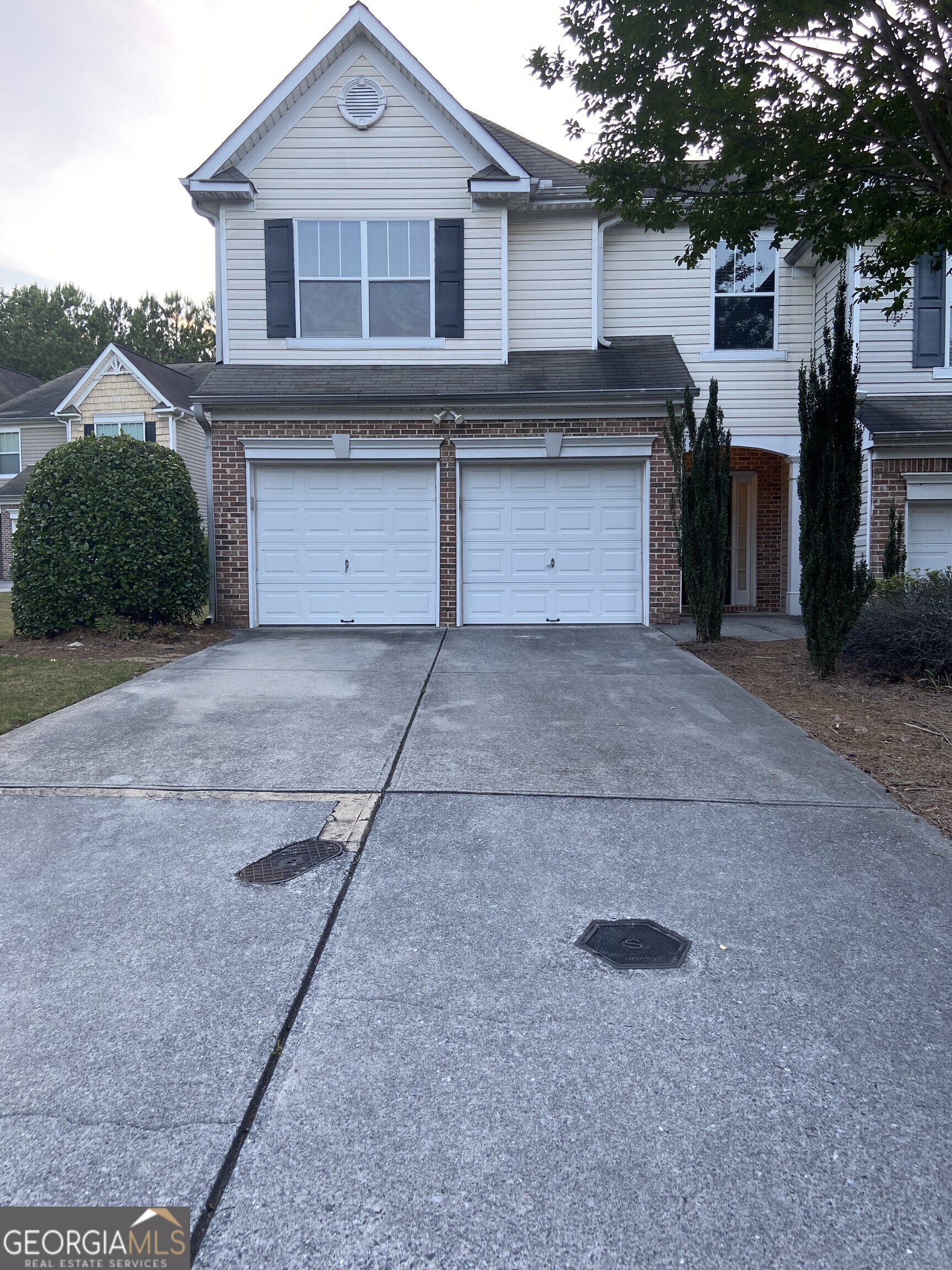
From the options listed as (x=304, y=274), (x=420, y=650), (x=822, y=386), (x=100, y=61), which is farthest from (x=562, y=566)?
(x=100, y=61)

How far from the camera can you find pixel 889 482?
1215 cm

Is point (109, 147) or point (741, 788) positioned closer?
point (741, 788)

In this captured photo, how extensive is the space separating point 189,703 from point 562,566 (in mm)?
6380

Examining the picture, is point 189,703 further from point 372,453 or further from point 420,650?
point 372,453

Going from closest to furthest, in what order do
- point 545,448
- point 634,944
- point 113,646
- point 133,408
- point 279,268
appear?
point 634,944
point 113,646
point 545,448
point 279,268
point 133,408

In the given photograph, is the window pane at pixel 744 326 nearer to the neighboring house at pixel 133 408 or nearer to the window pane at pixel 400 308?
the window pane at pixel 400 308

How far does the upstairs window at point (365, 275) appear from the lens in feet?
39.4

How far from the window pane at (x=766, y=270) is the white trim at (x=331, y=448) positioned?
20.8 feet

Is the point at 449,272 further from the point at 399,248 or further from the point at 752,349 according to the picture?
the point at 752,349

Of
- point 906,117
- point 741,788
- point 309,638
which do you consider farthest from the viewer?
point 309,638

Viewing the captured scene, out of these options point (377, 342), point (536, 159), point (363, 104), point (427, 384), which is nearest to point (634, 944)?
point (427, 384)

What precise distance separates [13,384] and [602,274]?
2755cm

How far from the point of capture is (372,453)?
1145 cm

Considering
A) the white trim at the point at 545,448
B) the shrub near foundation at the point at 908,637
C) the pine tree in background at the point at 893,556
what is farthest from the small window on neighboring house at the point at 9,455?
the shrub near foundation at the point at 908,637
